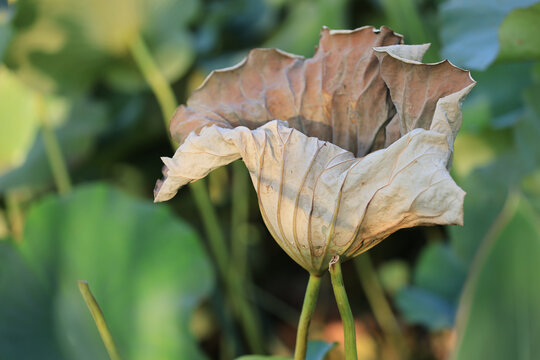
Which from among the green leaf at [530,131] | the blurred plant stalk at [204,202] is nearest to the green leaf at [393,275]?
the blurred plant stalk at [204,202]

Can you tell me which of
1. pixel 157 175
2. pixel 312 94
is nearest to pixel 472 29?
pixel 312 94

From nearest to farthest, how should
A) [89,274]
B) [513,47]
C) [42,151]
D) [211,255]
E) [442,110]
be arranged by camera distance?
[442,110]
[513,47]
[89,274]
[42,151]
[211,255]

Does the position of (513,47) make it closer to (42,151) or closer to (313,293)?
(313,293)

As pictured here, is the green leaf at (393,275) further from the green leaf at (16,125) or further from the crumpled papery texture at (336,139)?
the crumpled papery texture at (336,139)

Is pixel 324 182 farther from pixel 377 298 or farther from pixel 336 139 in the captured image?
pixel 377 298

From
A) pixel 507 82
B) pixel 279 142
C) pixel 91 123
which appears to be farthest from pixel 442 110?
pixel 91 123
